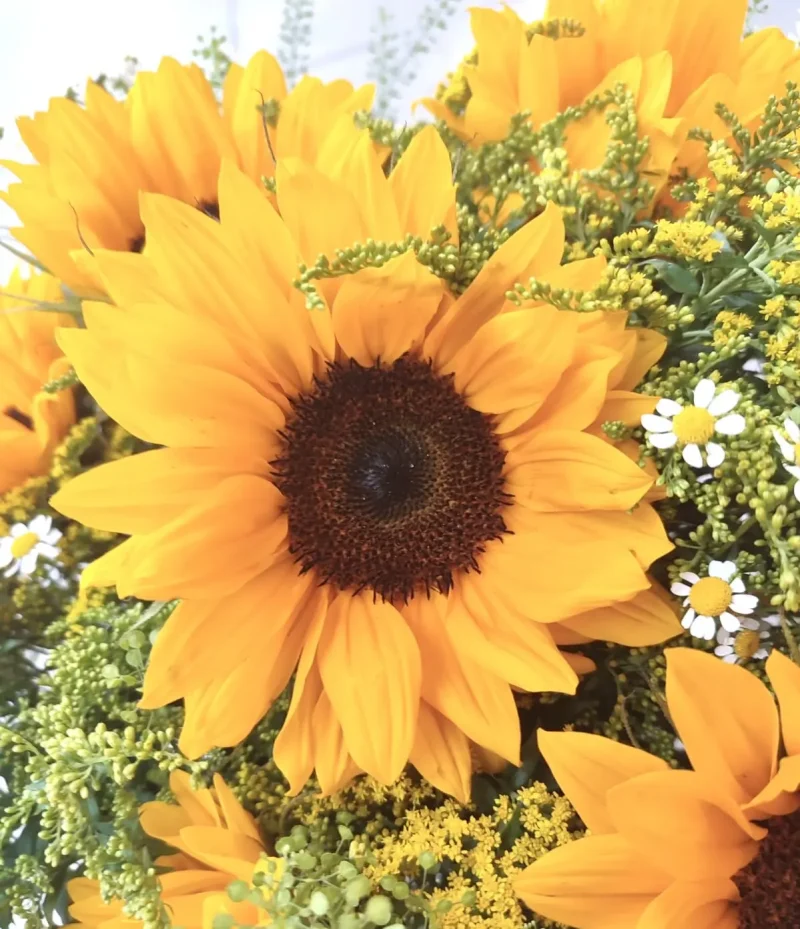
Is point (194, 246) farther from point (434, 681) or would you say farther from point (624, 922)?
point (624, 922)

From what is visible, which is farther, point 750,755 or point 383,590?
point 383,590

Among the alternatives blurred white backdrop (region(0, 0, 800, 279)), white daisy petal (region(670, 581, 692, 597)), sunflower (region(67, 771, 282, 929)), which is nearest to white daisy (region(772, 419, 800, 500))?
white daisy petal (region(670, 581, 692, 597))

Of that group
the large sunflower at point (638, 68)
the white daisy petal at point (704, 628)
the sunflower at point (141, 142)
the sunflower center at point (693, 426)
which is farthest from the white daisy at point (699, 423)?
the sunflower at point (141, 142)

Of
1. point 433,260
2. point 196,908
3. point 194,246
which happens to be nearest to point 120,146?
point 194,246

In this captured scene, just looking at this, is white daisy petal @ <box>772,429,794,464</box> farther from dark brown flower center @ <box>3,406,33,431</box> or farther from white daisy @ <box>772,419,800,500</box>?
dark brown flower center @ <box>3,406,33,431</box>

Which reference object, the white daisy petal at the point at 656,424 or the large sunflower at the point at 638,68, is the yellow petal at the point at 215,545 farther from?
the large sunflower at the point at 638,68

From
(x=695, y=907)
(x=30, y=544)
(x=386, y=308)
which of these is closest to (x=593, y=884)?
(x=695, y=907)
